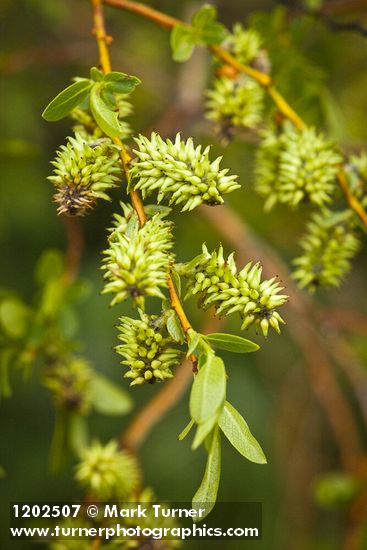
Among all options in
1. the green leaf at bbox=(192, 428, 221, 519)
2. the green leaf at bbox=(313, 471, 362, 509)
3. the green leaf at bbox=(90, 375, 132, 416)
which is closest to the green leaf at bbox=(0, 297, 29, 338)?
the green leaf at bbox=(90, 375, 132, 416)

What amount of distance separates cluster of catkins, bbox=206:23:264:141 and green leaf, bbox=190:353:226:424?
2.10 feet

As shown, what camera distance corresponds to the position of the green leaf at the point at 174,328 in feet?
2.84

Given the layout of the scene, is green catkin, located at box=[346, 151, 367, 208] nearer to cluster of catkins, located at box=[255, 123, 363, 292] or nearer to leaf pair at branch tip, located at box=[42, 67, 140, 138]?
cluster of catkins, located at box=[255, 123, 363, 292]

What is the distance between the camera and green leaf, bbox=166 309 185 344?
34.1 inches

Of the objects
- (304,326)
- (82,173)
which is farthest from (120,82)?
(304,326)

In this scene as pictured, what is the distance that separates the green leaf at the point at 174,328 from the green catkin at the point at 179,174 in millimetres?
148

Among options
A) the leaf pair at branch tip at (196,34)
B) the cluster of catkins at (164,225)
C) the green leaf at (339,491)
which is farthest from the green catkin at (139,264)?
the green leaf at (339,491)

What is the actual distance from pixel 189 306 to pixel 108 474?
1.11m

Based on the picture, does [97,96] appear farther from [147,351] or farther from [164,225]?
[147,351]

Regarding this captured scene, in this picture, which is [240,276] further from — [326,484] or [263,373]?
[263,373]

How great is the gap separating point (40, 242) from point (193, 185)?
5.27 feet

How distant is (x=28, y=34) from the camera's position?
2582mm

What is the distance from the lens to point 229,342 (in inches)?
35.4

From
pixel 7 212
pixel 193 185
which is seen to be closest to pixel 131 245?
pixel 193 185
